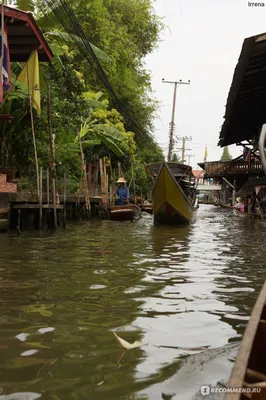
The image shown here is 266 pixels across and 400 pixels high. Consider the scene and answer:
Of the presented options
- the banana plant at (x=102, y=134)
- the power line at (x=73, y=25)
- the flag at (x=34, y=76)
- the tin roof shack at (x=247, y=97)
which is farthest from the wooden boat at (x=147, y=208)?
the flag at (x=34, y=76)

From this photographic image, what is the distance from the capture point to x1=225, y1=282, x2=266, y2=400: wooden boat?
65.5 inches

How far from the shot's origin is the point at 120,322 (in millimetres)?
3609

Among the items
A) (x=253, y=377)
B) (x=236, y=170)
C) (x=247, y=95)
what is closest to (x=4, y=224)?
(x=247, y=95)

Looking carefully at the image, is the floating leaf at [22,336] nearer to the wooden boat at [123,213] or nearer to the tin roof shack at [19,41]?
the tin roof shack at [19,41]

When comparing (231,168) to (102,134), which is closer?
(102,134)

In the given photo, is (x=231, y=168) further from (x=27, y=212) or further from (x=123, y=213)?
(x=27, y=212)

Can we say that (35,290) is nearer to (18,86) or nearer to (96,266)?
(96,266)

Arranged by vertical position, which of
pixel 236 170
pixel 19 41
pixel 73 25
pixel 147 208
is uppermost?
pixel 73 25

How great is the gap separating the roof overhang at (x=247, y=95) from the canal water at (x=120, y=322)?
3811mm

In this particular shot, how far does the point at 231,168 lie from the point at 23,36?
2011cm

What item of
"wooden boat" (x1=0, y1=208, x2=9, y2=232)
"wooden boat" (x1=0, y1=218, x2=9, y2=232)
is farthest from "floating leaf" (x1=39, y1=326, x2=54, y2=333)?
"wooden boat" (x1=0, y1=218, x2=9, y2=232)

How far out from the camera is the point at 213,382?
8.31 ft

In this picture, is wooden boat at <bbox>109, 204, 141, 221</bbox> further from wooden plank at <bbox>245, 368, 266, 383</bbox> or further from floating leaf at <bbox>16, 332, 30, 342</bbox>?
wooden plank at <bbox>245, 368, 266, 383</bbox>

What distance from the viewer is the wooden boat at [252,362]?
166cm
